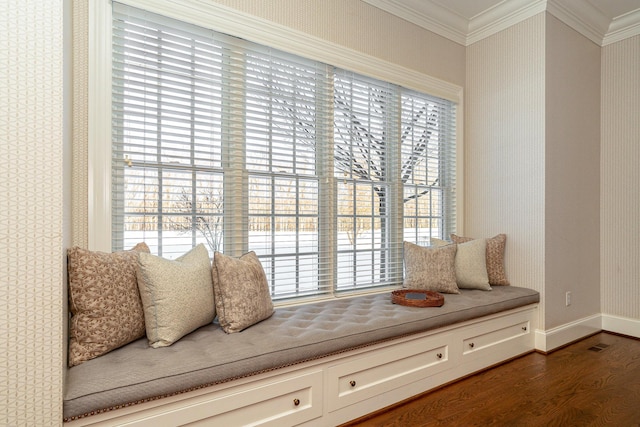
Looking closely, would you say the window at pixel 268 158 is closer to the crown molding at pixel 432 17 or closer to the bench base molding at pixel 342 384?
the crown molding at pixel 432 17

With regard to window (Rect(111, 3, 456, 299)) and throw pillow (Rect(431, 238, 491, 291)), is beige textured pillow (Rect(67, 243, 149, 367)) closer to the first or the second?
window (Rect(111, 3, 456, 299))

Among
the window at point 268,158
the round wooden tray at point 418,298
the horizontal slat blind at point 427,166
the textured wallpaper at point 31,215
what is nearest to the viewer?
the textured wallpaper at point 31,215

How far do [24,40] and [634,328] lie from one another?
464 centimetres

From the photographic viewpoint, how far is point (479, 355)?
258 cm

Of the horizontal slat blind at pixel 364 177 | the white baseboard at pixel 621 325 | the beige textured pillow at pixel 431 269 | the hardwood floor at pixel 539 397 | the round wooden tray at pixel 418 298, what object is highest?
the horizontal slat blind at pixel 364 177

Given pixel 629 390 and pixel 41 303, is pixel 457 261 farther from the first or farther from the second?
pixel 41 303

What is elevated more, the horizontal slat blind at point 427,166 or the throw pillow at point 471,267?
the horizontal slat blind at point 427,166

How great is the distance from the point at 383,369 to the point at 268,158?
1.48 meters

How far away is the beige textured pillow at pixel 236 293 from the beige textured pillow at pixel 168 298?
102 millimetres

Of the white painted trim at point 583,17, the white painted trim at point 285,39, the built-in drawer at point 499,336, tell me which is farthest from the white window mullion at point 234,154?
the white painted trim at point 583,17

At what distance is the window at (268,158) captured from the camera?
6.78 ft

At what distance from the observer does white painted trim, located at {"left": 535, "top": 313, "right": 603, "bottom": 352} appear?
2.99 m

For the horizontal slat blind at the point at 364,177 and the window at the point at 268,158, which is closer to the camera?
the window at the point at 268,158

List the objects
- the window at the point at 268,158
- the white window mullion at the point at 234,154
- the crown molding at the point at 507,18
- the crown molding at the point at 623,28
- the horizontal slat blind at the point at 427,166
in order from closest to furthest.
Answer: the window at the point at 268,158, the white window mullion at the point at 234,154, the crown molding at the point at 507,18, the horizontal slat blind at the point at 427,166, the crown molding at the point at 623,28
